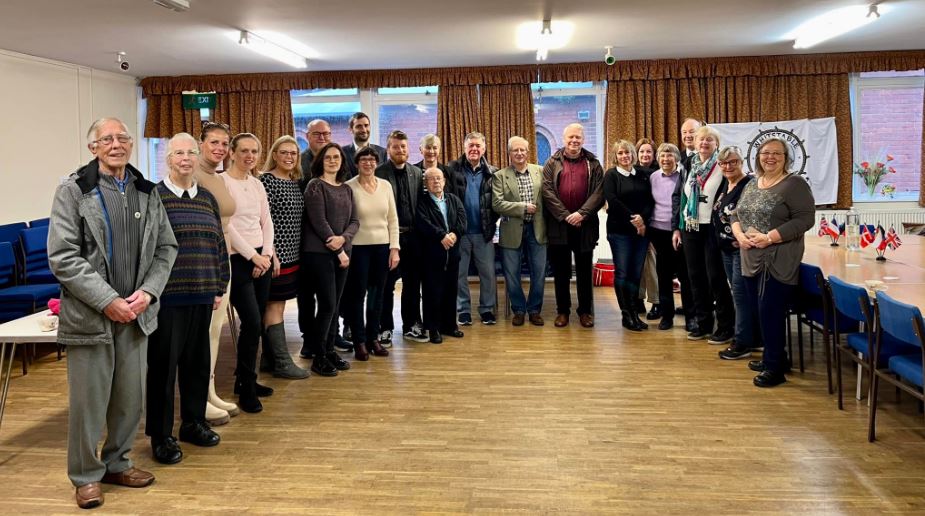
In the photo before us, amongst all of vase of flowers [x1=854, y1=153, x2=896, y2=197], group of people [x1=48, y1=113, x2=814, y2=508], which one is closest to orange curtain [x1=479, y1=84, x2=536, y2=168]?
group of people [x1=48, y1=113, x2=814, y2=508]

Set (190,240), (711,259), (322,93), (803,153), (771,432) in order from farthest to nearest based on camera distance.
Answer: (322,93) < (803,153) < (711,259) < (771,432) < (190,240)

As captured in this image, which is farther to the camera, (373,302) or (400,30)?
(400,30)

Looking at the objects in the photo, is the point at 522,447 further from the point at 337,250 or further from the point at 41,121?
the point at 41,121

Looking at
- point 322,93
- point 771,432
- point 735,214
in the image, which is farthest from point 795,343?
point 322,93

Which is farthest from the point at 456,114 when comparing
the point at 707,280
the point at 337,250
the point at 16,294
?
the point at 16,294

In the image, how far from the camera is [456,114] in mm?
9000

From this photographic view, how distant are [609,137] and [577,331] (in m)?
3.84

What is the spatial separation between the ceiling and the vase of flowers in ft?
4.61

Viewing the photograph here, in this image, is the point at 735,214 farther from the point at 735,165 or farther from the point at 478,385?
the point at 478,385

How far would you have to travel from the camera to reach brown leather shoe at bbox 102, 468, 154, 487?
295 centimetres

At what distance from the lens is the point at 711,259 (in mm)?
5148

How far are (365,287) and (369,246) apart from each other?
0.29 metres

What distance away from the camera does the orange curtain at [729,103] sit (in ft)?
28.2

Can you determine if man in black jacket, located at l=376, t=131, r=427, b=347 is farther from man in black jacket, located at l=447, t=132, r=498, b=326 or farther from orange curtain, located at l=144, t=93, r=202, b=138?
orange curtain, located at l=144, t=93, r=202, b=138
